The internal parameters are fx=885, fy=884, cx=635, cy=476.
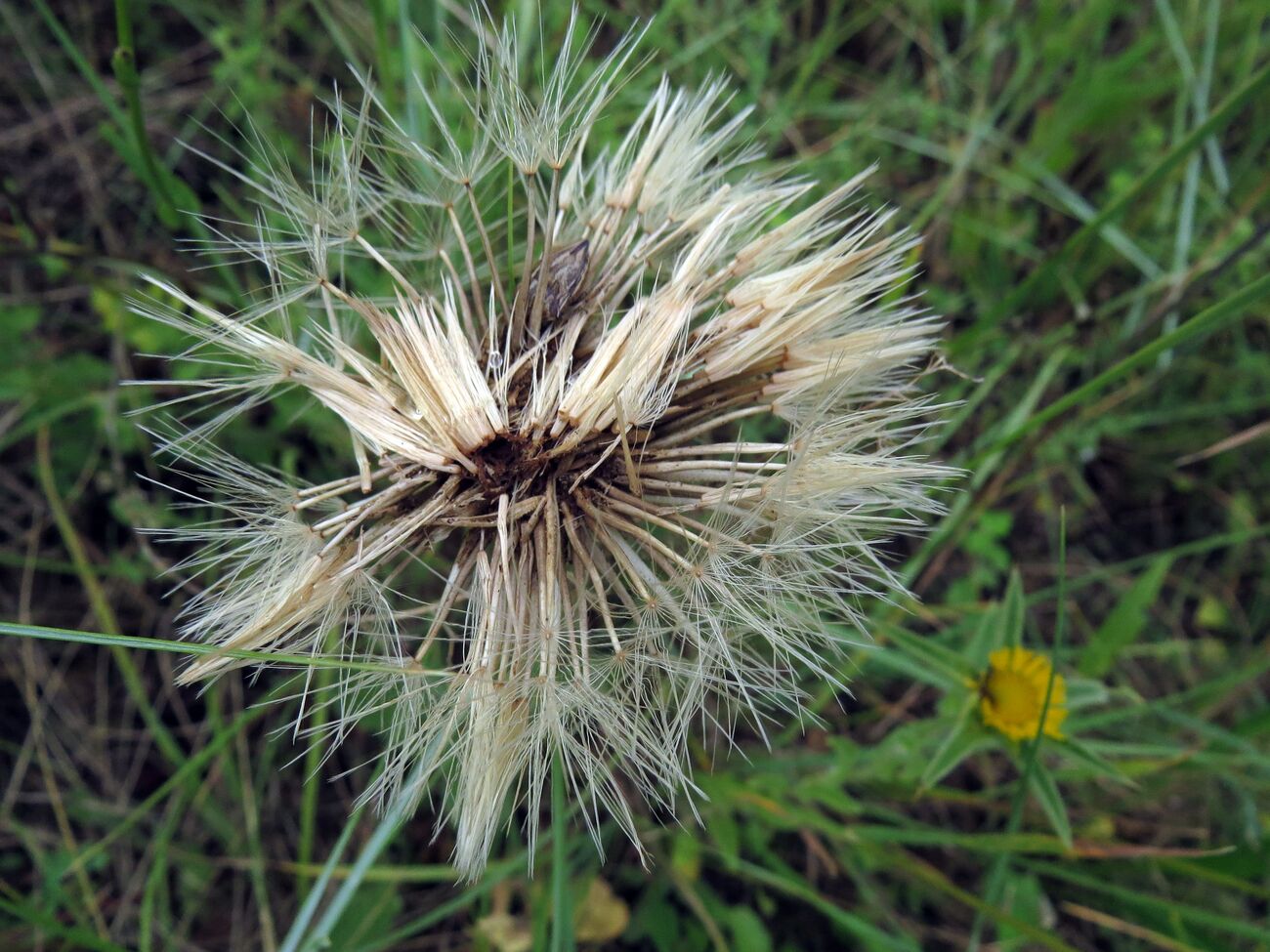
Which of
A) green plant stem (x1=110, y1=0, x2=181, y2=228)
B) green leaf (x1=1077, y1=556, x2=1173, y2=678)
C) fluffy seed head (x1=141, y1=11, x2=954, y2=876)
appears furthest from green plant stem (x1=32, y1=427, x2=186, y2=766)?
green leaf (x1=1077, y1=556, x2=1173, y2=678)

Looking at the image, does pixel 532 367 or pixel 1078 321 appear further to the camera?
pixel 1078 321

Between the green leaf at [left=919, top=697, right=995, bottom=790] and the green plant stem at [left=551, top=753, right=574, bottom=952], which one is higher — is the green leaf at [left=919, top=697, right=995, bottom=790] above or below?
above

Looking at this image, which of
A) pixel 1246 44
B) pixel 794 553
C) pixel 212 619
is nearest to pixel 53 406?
pixel 212 619

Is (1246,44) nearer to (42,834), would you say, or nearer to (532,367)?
(532,367)

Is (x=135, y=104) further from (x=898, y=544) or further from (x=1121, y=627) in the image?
(x=1121, y=627)

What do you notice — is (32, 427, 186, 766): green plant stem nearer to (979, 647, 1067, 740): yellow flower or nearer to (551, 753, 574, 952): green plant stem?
(551, 753, 574, 952): green plant stem


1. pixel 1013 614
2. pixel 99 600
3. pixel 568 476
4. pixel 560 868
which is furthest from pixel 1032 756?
pixel 99 600

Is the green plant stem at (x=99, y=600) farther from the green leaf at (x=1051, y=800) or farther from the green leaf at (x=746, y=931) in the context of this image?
the green leaf at (x=1051, y=800)

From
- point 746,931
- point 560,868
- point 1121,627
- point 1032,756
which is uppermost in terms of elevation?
point 1121,627
